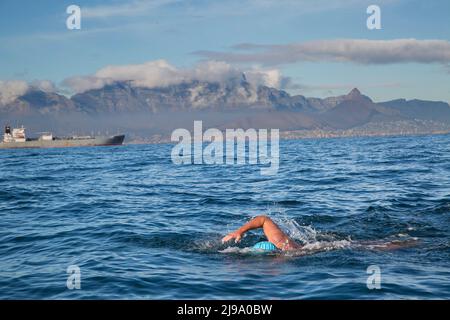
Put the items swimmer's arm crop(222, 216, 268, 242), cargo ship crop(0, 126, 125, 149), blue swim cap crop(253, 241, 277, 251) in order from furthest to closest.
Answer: cargo ship crop(0, 126, 125, 149)
blue swim cap crop(253, 241, 277, 251)
swimmer's arm crop(222, 216, 268, 242)

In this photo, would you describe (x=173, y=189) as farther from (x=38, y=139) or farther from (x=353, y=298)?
(x=38, y=139)

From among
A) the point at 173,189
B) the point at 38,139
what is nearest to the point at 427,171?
the point at 173,189

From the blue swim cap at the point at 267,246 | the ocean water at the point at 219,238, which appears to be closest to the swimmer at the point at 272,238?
the blue swim cap at the point at 267,246

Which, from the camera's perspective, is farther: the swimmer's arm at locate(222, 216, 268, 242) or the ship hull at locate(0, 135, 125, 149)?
the ship hull at locate(0, 135, 125, 149)

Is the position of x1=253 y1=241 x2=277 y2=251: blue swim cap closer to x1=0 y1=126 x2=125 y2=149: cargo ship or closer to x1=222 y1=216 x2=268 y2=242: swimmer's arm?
x1=222 y1=216 x2=268 y2=242: swimmer's arm

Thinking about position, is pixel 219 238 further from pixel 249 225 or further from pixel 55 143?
pixel 55 143

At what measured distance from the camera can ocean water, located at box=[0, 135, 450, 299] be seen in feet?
31.9

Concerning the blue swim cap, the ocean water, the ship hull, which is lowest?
the ship hull

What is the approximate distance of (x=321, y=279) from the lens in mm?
10141

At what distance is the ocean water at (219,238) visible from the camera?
31.9 feet

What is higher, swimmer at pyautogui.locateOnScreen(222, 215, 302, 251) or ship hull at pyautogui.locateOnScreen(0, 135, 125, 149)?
swimmer at pyautogui.locateOnScreen(222, 215, 302, 251)

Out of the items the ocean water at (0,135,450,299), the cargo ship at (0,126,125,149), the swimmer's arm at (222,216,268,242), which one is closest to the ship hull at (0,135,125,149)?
the cargo ship at (0,126,125,149)

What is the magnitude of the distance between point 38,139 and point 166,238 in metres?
175

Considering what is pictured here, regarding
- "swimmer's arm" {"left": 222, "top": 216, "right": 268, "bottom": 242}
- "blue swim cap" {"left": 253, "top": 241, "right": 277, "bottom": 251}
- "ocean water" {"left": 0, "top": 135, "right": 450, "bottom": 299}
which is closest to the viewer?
"ocean water" {"left": 0, "top": 135, "right": 450, "bottom": 299}
